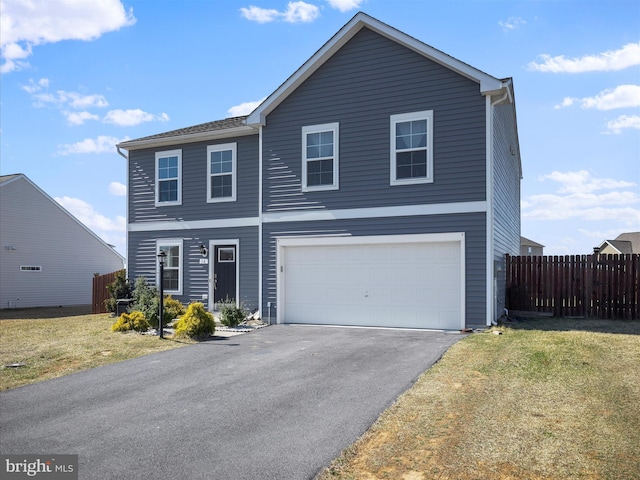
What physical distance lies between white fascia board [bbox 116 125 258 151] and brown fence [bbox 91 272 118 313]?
5.13 m

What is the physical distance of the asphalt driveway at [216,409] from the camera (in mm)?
5195

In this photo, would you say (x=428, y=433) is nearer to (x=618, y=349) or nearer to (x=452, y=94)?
(x=618, y=349)

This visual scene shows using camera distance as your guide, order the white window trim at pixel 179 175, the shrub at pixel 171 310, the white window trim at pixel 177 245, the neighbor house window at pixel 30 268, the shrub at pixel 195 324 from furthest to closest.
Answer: the neighbor house window at pixel 30 268 → the white window trim at pixel 179 175 → the white window trim at pixel 177 245 → the shrub at pixel 171 310 → the shrub at pixel 195 324

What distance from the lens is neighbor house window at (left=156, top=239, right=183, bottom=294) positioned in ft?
57.2

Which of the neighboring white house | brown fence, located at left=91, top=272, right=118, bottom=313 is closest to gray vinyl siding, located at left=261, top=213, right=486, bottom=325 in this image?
brown fence, located at left=91, top=272, right=118, bottom=313

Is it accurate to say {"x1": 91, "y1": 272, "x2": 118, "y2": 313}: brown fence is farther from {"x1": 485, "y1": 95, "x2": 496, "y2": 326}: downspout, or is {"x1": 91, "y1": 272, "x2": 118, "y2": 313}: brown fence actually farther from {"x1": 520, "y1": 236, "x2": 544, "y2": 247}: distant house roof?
{"x1": 520, "y1": 236, "x2": 544, "y2": 247}: distant house roof

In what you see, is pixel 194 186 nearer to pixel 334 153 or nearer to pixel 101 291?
pixel 334 153

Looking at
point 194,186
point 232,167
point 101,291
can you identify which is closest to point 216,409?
point 232,167

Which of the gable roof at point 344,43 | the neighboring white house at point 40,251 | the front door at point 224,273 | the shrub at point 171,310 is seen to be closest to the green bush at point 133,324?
the shrub at point 171,310

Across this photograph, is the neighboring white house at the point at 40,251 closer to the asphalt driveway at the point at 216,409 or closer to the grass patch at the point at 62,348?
the grass patch at the point at 62,348

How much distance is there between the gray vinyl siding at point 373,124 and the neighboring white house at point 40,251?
16937 millimetres

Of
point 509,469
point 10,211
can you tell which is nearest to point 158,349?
point 509,469
